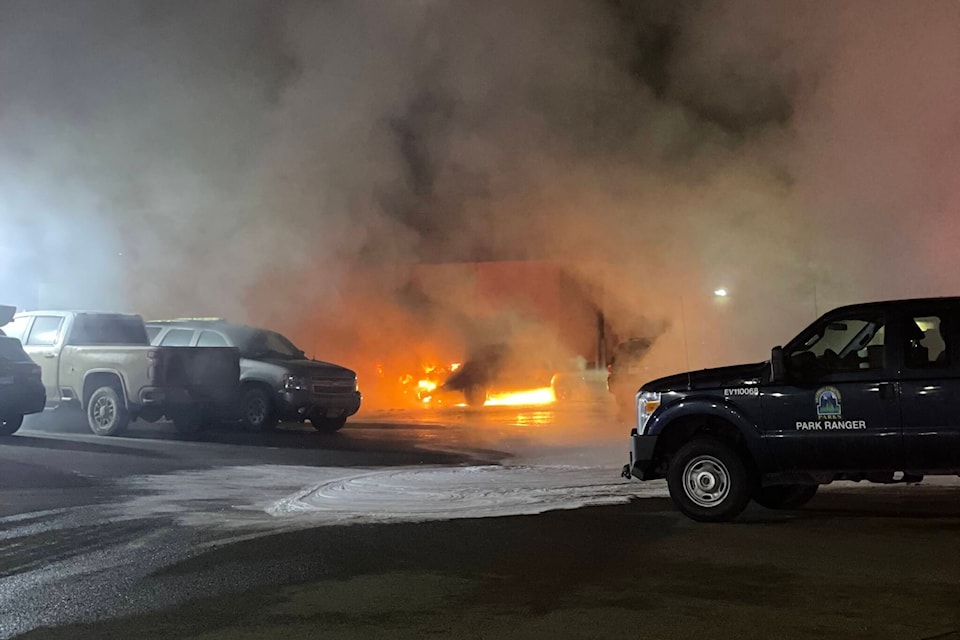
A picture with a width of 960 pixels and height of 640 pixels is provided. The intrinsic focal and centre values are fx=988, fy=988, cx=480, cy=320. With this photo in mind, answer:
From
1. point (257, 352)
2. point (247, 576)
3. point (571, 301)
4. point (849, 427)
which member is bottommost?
point (247, 576)

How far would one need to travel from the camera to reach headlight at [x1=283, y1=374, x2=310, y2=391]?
508 inches

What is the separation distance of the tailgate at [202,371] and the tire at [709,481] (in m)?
7.20

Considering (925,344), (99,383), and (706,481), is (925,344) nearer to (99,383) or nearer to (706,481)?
(706,481)

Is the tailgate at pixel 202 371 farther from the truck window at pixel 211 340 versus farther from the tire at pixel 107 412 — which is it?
the truck window at pixel 211 340

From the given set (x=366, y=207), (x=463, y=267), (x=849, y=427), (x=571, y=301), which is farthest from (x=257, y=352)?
(x=849, y=427)

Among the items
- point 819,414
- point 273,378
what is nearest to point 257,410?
point 273,378

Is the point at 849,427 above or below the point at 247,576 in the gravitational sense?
above

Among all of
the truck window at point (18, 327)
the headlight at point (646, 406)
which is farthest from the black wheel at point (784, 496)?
the truck window at point (18, 327)

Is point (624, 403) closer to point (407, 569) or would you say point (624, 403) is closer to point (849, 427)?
point (849, 427)

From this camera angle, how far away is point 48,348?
1253 centimetres

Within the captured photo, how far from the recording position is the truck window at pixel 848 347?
20.5 ft

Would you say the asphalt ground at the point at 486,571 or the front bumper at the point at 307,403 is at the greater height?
the front bumper at the point at 307,403

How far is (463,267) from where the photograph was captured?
51.9ft

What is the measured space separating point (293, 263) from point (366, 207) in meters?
1.76
